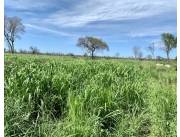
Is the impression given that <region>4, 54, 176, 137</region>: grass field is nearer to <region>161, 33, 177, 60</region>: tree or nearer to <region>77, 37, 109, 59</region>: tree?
<region>161, 33, 177, 60</region>: tree

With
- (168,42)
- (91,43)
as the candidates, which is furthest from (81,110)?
(168,42)

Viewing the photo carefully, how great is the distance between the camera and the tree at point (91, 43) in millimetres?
2286

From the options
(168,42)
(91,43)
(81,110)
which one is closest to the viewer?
(168,42)

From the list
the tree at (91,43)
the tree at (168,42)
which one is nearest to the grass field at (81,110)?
the tree at (168,42)

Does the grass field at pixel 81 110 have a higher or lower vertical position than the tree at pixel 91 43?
lower

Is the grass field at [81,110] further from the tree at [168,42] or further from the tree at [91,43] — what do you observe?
the tree at [91,43]

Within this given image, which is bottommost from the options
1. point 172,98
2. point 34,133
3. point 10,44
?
point 34,133

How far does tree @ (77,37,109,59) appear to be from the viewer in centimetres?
229

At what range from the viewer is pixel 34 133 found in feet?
8.51

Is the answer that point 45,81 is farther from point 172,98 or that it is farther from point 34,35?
point 34,35

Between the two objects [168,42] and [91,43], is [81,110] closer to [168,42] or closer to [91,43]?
[91,43]

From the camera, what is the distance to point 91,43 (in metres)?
2.61

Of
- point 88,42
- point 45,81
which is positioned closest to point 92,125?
point 88,42

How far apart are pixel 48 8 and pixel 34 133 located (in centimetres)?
102
